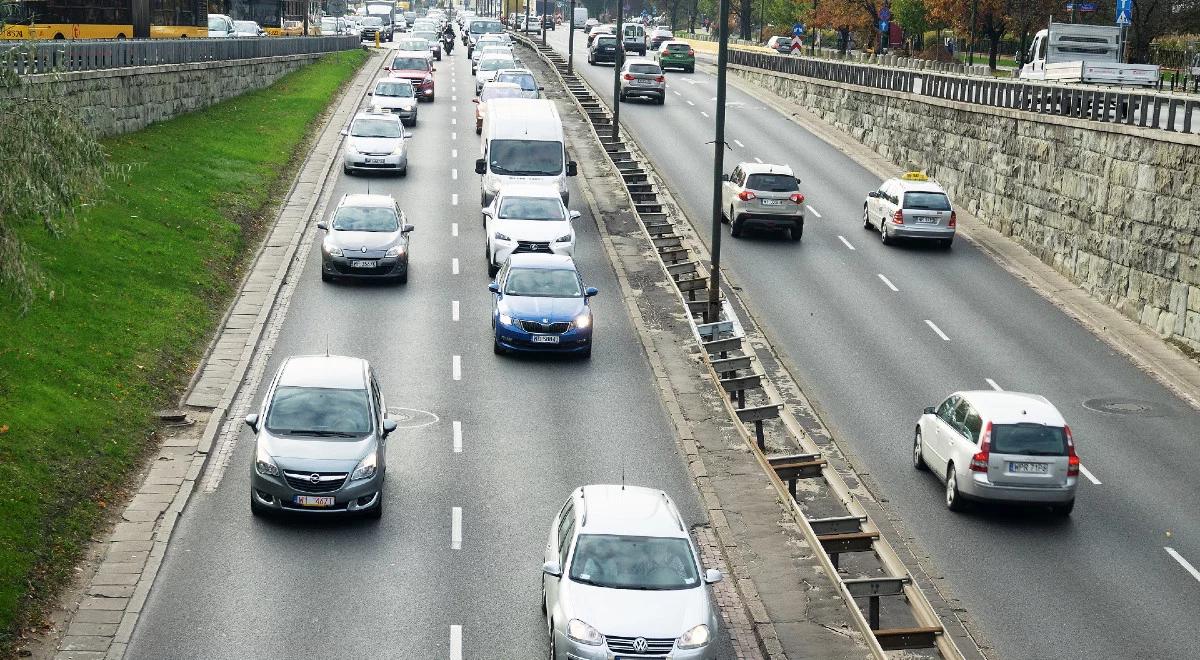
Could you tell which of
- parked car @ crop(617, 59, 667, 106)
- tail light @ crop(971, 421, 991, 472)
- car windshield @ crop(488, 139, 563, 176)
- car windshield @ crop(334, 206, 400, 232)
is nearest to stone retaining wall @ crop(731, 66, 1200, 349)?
tail light @ crop(971, 421, 991, 472)

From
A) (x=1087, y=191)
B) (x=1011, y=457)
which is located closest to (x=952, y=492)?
(x=1011, y=457)

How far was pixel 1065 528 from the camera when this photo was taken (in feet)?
70.1

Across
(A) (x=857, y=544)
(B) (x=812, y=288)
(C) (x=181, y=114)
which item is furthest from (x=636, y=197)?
(A) (x=857, y=544)

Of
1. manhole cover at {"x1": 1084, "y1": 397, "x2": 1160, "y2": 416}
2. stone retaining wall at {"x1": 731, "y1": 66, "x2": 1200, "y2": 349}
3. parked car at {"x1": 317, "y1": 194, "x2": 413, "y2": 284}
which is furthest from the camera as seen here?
stone retaining wall at {"x1": 731, "y1": 66, "x2": 1200, "y2": 349}

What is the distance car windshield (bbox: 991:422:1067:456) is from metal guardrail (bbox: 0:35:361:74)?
14161mm

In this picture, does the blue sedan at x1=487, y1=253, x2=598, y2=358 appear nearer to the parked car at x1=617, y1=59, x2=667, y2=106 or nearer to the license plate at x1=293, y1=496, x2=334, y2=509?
the license plate at x1=293, y1=496, x2=334, y2=509

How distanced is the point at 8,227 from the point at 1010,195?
33.9 meters

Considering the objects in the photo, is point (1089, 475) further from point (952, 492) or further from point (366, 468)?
point (366, 468)

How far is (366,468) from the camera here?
60.5 ft

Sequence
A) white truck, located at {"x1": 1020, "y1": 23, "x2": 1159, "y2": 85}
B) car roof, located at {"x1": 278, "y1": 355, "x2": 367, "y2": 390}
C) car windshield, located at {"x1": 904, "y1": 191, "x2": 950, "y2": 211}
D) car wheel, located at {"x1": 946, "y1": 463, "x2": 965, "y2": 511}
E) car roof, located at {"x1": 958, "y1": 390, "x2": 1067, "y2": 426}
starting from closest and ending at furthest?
car roof, located at {"x1": 278, "y1": 355, "x2": 367, "y2": 390} → car roof, located at {"x1": 958, "y1": 390, "x2": 1067, "y2": 426} → car wheel, located at {"x1": 946, "y1": 463, "x2": 965, "y2": 511} → car windshield, located at {"x1": 904, "y1": 191, "x2": 950, "y2": 211} → white truck, located at {"x1": 1020, "y1": 23, "x2": 1159, "y2": 85}

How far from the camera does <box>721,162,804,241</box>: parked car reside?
4047cm

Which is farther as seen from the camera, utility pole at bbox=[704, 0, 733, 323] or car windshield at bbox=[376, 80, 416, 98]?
car windshield at bbox=[376, 80, 416, 98]

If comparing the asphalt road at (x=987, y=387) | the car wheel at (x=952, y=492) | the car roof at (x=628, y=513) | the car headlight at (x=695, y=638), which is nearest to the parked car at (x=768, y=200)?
the asphalt road at (x=987, y=387)

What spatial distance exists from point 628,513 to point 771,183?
26091mm
